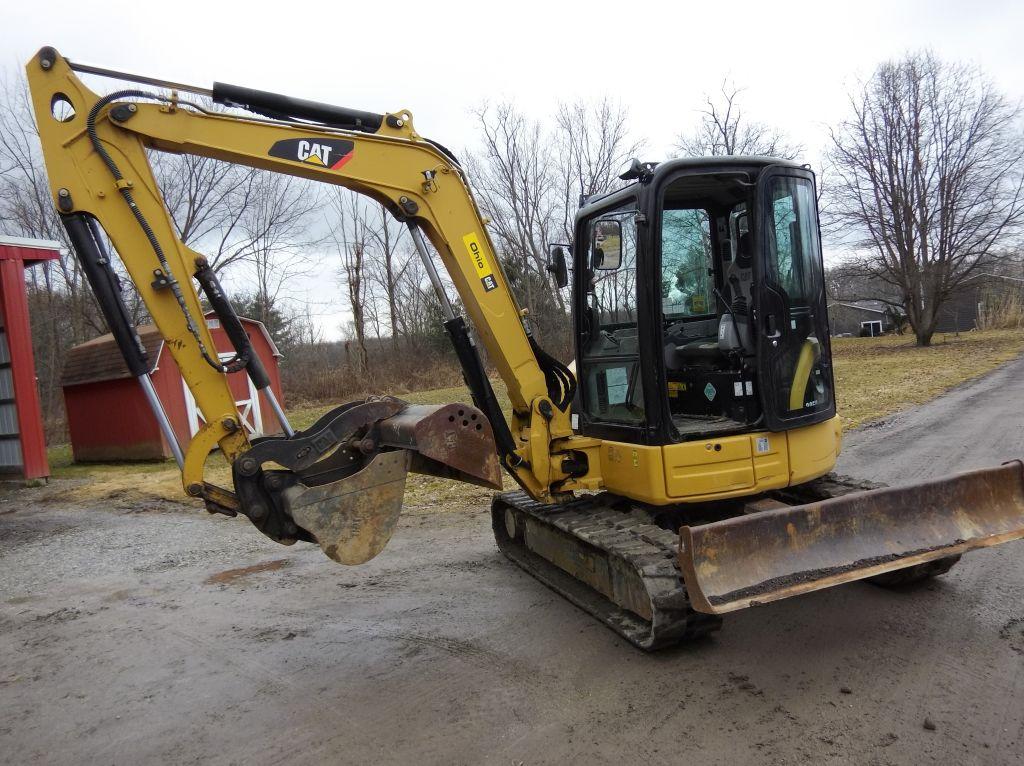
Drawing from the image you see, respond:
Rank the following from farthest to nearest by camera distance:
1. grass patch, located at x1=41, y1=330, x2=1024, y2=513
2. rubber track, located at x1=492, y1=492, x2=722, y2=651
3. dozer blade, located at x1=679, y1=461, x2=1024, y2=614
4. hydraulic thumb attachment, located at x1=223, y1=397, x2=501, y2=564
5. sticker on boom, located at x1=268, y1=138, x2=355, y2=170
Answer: grass patch, located at x1=41, y1=330, x2=1024, y2=513 → sticker on boom, located at x1=268, y1=138, x2=355, y2=170 → hydraulic thumb attachment, located at x1=223, y1=397, x2=501, y2=564 → rubber track, located at x1=492, y1=492, x2=722, y2=651 → dozer blade, located at x1=679, y1=461, x2=1024, y2=614

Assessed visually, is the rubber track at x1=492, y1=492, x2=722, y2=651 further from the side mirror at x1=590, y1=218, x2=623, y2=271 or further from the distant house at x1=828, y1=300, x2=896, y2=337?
the distant house at x1=828, y1=300, x2=896, y2=337

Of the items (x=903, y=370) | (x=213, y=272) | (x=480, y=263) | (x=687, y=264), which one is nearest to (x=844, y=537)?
(x=687, y=264)

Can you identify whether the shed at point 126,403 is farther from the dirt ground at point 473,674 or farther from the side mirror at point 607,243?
the side mirror at point 607,243

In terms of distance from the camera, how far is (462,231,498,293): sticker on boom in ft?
15.4

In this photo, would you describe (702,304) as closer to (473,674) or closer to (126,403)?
(473,674)

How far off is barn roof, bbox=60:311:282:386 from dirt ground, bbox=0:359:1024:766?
7.93m

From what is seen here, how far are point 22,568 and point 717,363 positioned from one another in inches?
267

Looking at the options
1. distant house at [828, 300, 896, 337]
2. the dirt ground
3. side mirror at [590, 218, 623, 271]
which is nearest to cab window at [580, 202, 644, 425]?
side mirror at [590, 218, 623, 271]

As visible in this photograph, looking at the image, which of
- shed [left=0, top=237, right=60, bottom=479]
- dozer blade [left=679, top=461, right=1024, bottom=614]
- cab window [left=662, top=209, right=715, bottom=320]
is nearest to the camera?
dozer blade [left=679, top=461, right=1024, bottom=614]

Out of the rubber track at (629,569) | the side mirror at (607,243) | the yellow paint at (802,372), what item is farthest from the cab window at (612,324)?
the yellow paint at (802,372)

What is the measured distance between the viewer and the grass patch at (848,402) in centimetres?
954

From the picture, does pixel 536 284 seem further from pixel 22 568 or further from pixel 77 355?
pixel 22 568

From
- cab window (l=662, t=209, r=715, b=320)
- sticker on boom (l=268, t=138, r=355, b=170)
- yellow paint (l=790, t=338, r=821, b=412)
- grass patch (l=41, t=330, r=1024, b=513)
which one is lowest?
grass patch (l=41, t=330, r=1024, b=513)

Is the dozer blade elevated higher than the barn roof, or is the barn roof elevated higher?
the barn roof
